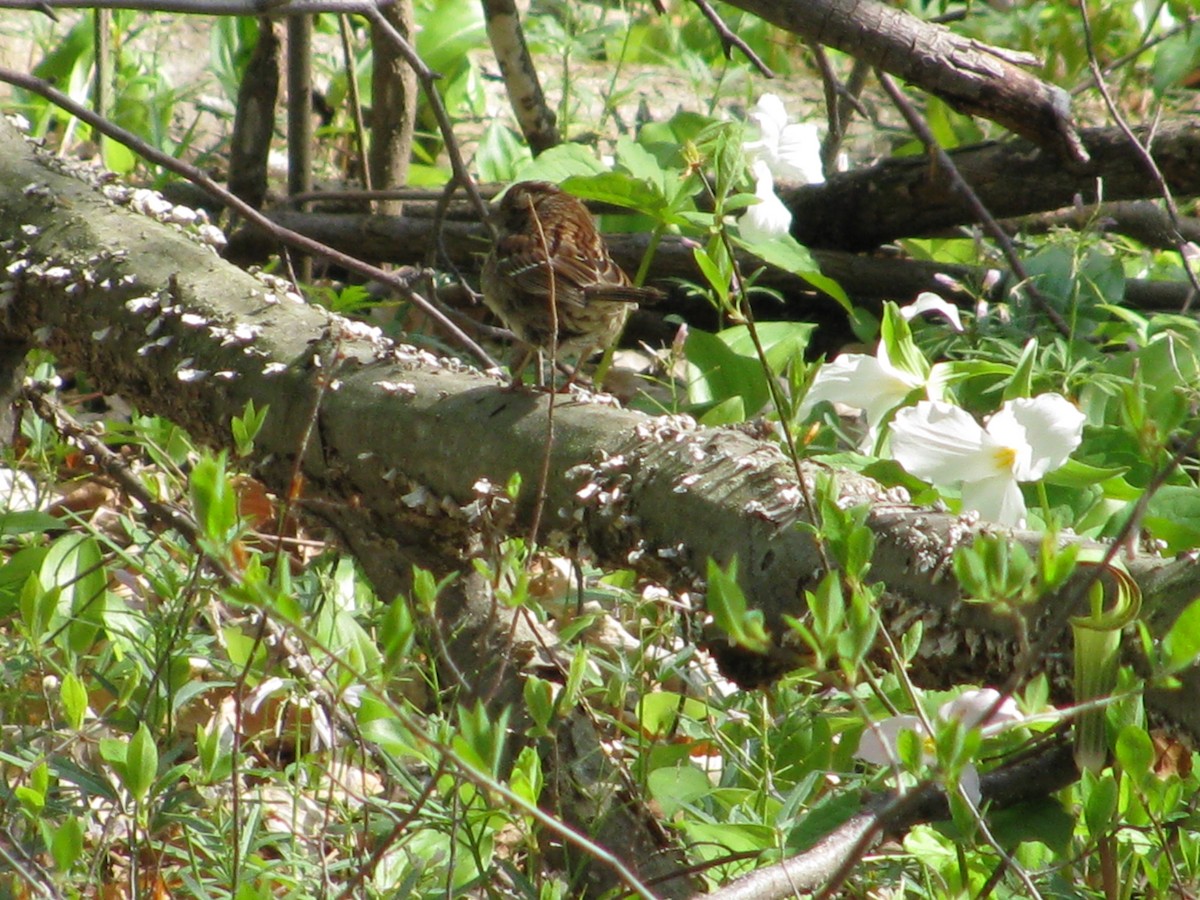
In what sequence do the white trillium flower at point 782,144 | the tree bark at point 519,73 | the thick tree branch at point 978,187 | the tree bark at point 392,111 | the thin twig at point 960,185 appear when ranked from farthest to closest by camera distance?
the tree bark at point 392,111, the tree bark at point 519,73, the thick tree branch at point 978,187, the thin twig at point 960,185, the white trillium flower at point 782,144

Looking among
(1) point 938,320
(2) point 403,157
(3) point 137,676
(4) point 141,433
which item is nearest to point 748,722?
(3) point 137,676

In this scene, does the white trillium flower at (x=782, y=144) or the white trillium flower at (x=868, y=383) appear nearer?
the white trillium flower at (x=868, y=383)

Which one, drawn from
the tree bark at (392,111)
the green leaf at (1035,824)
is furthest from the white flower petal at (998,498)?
the tree bark at (392,111)

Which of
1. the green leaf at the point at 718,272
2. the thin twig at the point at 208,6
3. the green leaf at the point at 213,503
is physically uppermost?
the thin twig at the point at 208,6

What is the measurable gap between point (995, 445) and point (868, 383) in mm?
285

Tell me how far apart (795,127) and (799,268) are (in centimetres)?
89

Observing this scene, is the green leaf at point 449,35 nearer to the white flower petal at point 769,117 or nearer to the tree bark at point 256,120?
the tree bark at point 256,120

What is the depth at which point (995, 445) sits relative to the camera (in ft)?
5.91

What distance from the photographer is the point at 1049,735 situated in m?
1.60

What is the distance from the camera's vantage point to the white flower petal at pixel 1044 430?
1800 mm

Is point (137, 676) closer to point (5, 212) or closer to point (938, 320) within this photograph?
point (5, 212)

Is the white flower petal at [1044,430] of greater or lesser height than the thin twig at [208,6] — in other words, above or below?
below

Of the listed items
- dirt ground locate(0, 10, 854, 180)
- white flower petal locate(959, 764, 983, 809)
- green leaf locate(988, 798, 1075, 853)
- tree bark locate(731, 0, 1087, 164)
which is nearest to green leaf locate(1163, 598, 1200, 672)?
white flower petal locate(959, 764, 983, 809)

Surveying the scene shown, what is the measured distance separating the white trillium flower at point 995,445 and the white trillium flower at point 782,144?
1053mm
